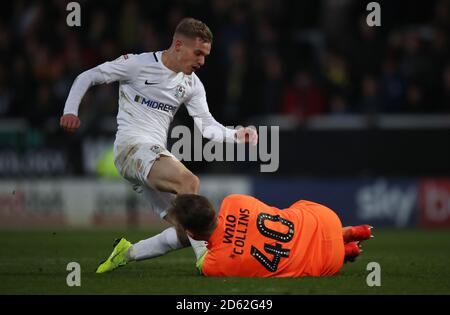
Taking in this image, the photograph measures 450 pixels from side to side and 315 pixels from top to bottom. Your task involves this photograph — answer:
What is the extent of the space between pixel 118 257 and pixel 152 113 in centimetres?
145

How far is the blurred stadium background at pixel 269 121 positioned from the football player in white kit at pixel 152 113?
7.46 metres

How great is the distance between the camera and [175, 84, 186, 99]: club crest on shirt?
31.4 feet

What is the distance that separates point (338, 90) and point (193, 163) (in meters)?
2.99

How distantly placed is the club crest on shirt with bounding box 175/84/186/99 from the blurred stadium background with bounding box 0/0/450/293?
7542mm

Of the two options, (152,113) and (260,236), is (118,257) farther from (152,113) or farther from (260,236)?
(260,236)

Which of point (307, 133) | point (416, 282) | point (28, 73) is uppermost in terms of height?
point (28, 73)

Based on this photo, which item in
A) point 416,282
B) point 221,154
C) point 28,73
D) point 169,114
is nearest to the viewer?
point 416,282

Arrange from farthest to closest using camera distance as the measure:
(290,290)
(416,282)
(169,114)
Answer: (169,114) < (416,282) < (290,290)

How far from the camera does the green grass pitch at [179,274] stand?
7.71 metres

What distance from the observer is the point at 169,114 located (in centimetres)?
964

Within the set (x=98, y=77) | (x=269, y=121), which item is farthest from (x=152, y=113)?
(x=269, y=121)

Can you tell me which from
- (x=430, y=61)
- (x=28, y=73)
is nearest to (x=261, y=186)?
(x=430, y=61)

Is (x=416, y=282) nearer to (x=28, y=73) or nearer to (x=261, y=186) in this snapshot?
(x=261, y=186)

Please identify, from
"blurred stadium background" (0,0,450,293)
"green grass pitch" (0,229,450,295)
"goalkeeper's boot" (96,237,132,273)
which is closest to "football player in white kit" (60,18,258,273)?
"goalkeeper's boot" (96,237,132,273)
